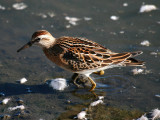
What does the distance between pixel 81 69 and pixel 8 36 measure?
11.5 ft

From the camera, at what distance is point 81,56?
6.57 metres

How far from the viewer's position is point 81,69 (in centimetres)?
665

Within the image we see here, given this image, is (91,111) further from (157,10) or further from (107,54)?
(157,10)

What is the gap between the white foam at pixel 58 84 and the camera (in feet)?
22.8

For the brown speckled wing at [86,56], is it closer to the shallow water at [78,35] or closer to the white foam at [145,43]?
the shallow water at [78,35]

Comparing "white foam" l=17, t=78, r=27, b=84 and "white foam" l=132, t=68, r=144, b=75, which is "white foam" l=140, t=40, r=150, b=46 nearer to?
"white foam" l=132, t=68, r=144, b=75

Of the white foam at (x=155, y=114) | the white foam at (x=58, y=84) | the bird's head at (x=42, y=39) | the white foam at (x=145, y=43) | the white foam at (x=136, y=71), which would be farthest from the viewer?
the white foam at (x=145, y=43)

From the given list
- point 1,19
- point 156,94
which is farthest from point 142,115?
point 1,19

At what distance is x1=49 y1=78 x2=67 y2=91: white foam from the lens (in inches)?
274

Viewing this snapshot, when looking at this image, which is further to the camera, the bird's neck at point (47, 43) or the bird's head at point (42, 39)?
the bird's neck at point (47, 43)

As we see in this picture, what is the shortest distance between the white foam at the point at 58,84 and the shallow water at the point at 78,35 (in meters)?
0.13

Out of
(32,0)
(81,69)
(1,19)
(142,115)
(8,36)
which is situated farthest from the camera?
(32,0)

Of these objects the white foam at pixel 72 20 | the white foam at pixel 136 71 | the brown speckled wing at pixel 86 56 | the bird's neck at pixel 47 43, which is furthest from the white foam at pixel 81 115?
the white foam at pixel 72 20

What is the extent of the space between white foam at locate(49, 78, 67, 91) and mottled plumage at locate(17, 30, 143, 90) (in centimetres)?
49
